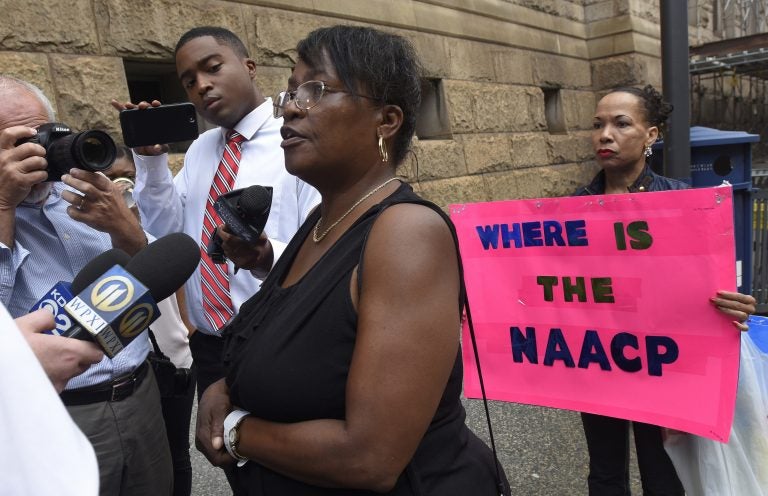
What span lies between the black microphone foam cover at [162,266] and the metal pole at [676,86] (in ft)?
11.0

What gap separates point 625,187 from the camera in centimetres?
269

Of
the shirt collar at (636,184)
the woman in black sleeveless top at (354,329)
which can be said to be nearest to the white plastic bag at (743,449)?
the shirt collar at (636,184)

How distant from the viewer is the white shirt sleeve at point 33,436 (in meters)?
0.74

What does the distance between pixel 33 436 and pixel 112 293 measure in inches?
15.4

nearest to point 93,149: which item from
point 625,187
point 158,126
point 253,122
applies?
point 158,126

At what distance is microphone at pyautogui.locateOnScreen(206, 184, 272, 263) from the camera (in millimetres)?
1712

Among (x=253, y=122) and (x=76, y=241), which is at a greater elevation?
(x=253, y=122)

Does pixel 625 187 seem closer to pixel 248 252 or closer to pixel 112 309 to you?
pixel 248 252

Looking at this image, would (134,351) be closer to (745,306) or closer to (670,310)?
(670,310)

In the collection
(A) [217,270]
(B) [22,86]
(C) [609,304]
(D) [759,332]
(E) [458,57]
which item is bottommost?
(D) [759,332]

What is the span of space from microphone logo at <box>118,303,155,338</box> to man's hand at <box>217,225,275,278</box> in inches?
24.7

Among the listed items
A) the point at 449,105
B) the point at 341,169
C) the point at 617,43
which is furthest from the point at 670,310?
the point at 617,43

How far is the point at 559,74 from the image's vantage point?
31.3 feet

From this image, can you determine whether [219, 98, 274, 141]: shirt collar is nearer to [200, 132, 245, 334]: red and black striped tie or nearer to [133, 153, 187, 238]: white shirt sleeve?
[200, 132, 245, 334]: red and black striped tie
